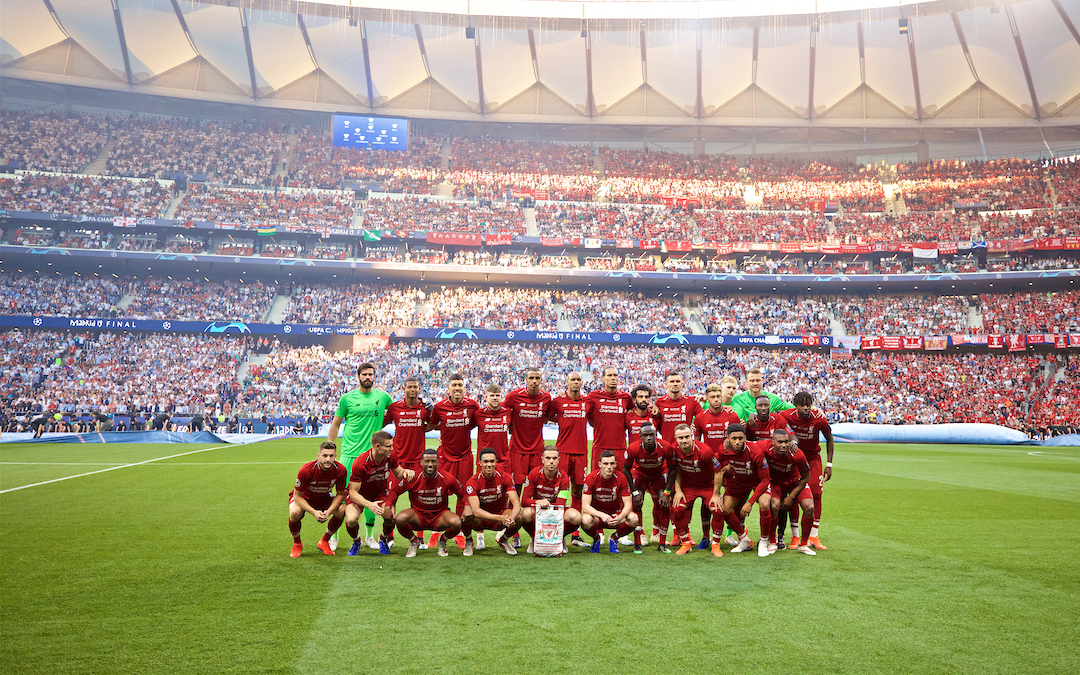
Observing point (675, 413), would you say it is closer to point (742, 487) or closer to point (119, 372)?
point (742, 487)

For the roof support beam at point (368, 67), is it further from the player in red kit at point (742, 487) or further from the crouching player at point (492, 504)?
the player in red kit at point (742, 487)

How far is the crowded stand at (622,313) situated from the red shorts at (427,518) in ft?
120

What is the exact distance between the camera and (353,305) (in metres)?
45.0

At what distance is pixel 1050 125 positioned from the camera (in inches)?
1980

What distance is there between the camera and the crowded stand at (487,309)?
4431 centimetres

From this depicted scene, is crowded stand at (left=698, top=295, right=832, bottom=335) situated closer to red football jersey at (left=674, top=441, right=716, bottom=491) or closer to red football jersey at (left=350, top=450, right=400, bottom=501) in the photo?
red football jersey at (left=674, top=441, right=716, bottom=491)

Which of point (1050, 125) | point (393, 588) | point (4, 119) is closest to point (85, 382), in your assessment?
point (4, 119)

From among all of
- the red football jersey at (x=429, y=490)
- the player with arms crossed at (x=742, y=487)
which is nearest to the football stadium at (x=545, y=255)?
the player with arms crossed at (x=742, y=487)

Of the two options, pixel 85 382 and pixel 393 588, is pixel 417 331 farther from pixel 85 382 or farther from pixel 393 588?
pixel 393 588

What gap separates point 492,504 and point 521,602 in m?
2.69

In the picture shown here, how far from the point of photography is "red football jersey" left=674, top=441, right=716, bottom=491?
9.23 meters

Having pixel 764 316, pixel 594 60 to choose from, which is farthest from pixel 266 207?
pixel 764 316

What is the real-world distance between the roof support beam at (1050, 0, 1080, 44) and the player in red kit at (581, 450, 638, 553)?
48.1 metres

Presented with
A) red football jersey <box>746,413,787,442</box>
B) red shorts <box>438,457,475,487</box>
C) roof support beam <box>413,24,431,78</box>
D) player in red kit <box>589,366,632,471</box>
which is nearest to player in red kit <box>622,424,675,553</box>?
player in red kit <box>589,366,632,471</box>
